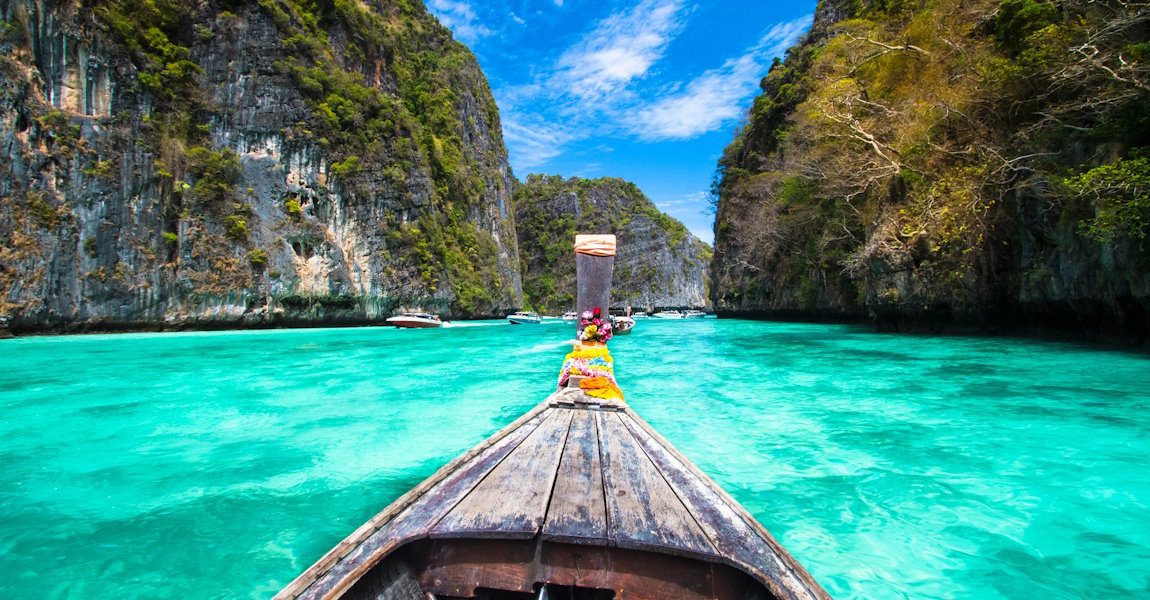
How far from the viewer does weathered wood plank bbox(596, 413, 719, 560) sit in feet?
5.32

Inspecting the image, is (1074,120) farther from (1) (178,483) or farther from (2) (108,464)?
(2) (108,464)

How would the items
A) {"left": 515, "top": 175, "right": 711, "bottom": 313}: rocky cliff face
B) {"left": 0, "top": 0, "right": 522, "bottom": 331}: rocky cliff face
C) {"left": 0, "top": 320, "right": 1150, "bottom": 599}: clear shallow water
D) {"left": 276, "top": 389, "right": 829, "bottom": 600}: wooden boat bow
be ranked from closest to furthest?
{"left": 276, "top": 389, "right": 829, "bottom": 600}: wooden boat bow → {"left": 0, "top": 320, "right": 1150, "bottom": 599}: clear shallow water → {"left": 0, "top": 0, "right": 522, "bottom": 331}: rocky cliff face → {"left": 515, "top": 175, "right": 711, "bottom": 313}: rocky cliff face

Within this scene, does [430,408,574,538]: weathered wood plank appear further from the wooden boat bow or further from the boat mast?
the boat mast

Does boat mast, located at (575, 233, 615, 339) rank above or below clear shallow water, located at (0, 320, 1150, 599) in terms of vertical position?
above

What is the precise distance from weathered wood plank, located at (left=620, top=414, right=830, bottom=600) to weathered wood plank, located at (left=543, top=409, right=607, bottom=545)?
0.37 metres

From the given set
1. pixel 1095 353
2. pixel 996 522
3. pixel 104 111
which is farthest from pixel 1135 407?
pixel 104 111

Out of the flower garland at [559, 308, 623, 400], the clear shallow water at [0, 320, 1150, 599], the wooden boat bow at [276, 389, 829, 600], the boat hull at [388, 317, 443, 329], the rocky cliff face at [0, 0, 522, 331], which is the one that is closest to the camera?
the wooden boat bow at [276, 389, 829, 600]

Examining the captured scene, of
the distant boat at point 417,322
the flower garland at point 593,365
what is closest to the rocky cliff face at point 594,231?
the distant boat at point 417,322

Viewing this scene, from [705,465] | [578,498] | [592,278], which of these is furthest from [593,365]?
[592,278]

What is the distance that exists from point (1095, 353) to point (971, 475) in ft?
29.0

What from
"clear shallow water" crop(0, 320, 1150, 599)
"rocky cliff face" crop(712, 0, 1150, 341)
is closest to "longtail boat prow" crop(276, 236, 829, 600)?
"clear shallow water" crop(0, 320, 1150, 599)

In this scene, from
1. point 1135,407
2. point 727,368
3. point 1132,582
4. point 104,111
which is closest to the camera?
point 1132,582

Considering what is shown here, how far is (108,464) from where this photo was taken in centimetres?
439

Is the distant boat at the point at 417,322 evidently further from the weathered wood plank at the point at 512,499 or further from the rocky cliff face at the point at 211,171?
the weathered wood plank at the point at 512,499
